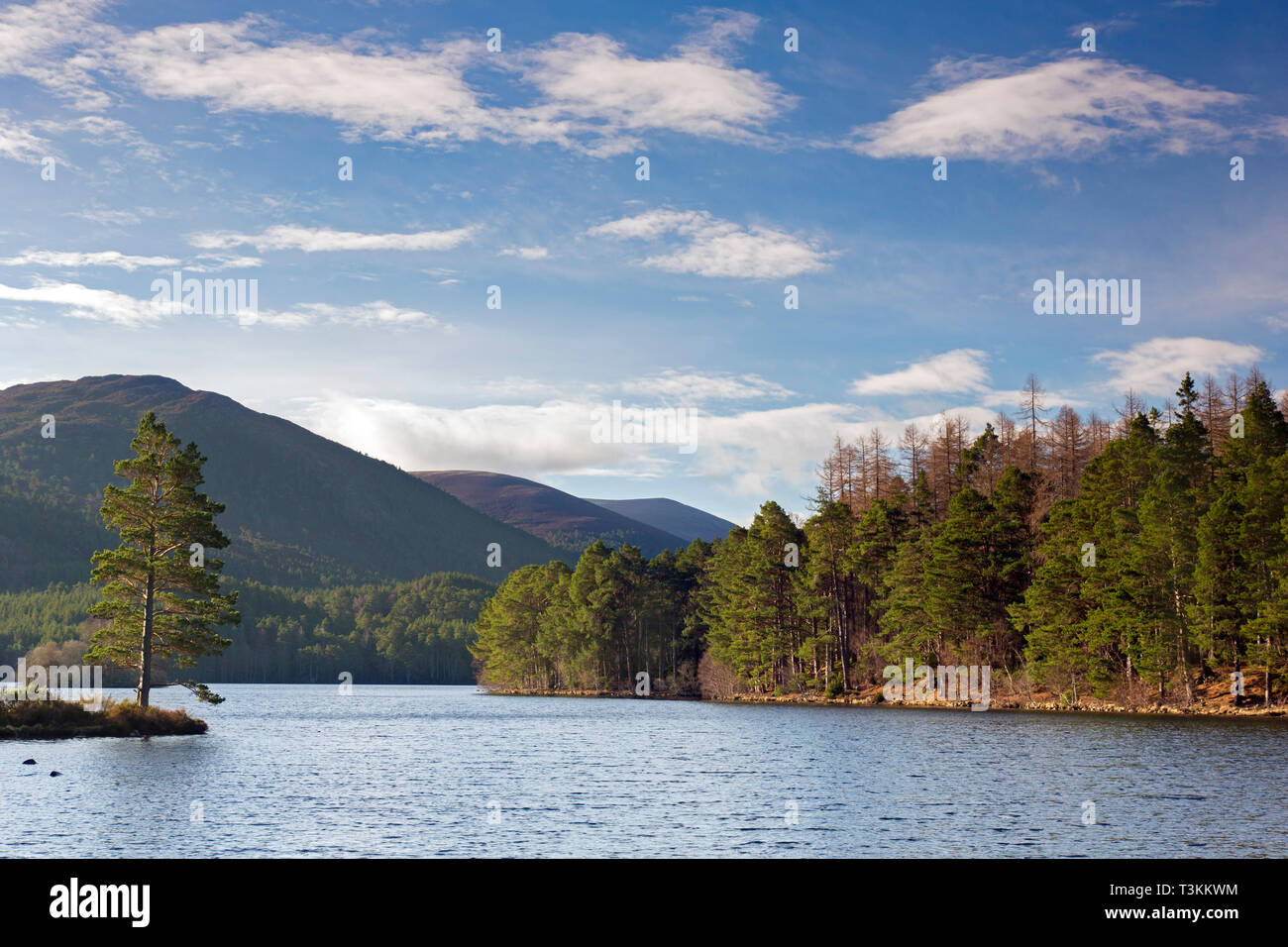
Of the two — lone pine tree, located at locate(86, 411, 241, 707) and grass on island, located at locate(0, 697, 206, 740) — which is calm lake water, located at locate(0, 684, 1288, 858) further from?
lone pine tree, located at locate(86, 411, 241, 707)

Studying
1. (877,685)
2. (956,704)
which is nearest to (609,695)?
(877,685)

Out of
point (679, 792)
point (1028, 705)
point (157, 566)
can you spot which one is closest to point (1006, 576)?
point (1028, 705)

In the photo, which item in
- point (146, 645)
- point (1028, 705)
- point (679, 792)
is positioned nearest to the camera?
point (679, 792)

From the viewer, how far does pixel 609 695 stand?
161 m

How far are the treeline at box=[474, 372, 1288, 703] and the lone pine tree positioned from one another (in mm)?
60442

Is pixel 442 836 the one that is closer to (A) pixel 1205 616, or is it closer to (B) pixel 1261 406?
(A) pixel 1205 616

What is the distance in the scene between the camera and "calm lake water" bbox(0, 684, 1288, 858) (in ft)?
105

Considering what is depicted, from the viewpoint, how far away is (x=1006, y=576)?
321ft

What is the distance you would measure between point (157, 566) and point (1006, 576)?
229ft

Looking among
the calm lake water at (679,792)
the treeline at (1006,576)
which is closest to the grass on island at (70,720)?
the calm lake water at (679,792)

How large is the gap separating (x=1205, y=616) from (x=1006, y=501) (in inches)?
980

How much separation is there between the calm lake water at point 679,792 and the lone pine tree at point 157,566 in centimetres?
606

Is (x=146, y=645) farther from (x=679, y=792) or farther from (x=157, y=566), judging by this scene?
(x=679, y=792)
